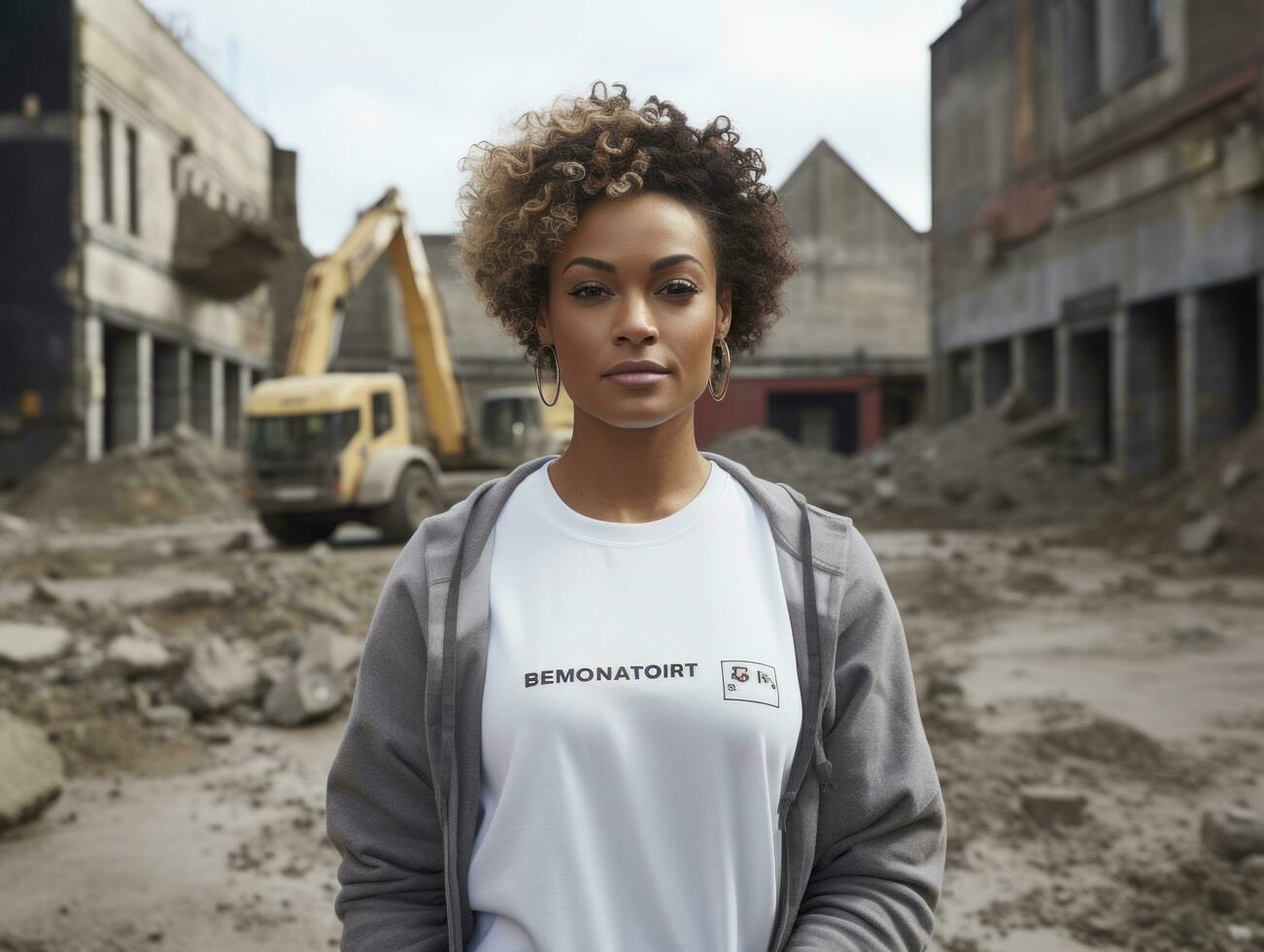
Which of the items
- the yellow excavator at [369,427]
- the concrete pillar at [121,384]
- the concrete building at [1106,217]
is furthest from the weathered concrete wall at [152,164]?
the concrete building at [1106,217]

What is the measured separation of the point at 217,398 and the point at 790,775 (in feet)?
99.2

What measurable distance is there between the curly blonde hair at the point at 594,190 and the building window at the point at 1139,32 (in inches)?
776

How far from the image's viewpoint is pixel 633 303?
164cm

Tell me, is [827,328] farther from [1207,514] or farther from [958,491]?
[1207,514]

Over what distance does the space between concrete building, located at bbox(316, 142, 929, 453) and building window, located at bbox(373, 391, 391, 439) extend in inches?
741

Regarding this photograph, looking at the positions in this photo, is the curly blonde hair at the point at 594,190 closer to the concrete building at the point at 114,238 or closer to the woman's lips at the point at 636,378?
the woman's lips at the point at 636,378

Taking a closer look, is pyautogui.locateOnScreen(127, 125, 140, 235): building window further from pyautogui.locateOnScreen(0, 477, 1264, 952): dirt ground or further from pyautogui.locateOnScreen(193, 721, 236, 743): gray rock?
pyautogui.locateOnScreen(193, 721, 236, 743): gray rock

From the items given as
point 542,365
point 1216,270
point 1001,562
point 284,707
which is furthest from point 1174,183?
point 542,365

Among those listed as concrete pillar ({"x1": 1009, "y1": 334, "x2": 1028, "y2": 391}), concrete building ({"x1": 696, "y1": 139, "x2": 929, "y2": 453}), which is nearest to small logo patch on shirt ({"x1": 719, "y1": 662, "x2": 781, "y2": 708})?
concrete pillar ({"x1": 1009, "y1": 334, "x2": 1028, "y2": 391})

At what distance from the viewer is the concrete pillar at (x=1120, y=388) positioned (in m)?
19.2

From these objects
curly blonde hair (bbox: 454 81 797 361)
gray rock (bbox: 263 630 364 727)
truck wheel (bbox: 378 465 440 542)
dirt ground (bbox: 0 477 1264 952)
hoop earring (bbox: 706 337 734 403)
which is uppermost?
curly blonde hair (bbox: 454 81 797 361)

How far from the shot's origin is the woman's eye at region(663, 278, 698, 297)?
1.67 meters

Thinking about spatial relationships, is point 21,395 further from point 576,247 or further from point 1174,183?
point 576,247

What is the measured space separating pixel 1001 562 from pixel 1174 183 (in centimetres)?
781
